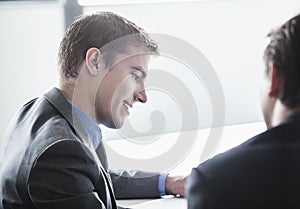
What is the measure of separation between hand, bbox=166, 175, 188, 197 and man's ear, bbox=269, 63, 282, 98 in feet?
Result: 2.37

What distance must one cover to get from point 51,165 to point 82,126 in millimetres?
177

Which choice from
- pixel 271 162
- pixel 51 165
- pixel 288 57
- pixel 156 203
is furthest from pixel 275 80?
pixel 156 203

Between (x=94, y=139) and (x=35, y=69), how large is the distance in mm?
1189

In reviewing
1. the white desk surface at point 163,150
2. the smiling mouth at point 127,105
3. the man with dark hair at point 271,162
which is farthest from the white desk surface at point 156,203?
the man with dark hair at point 271,162

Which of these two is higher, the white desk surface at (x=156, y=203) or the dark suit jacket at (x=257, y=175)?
the dark suit jacket at (x=257, y=175)

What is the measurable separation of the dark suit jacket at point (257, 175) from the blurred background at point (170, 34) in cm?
108

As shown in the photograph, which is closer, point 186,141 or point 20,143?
point 20,143

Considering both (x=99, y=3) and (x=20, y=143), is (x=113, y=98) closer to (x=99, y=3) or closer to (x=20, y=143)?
(x=20, y=143)

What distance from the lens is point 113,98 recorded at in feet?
5.11

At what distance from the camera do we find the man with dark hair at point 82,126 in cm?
129

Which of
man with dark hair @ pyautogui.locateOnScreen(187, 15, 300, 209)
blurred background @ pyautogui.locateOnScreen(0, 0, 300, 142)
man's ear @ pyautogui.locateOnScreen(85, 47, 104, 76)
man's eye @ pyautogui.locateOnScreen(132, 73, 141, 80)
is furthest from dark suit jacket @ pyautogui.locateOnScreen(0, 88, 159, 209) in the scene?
blurred background @ pyautogui.locateOnScreen(0, 0, 300, 142)

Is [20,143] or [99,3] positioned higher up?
[99,3]

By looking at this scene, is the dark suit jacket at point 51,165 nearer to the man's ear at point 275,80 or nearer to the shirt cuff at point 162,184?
the shirt cuff at point 162,184

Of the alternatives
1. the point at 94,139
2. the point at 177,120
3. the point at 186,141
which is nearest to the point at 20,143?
the point at 94,139
